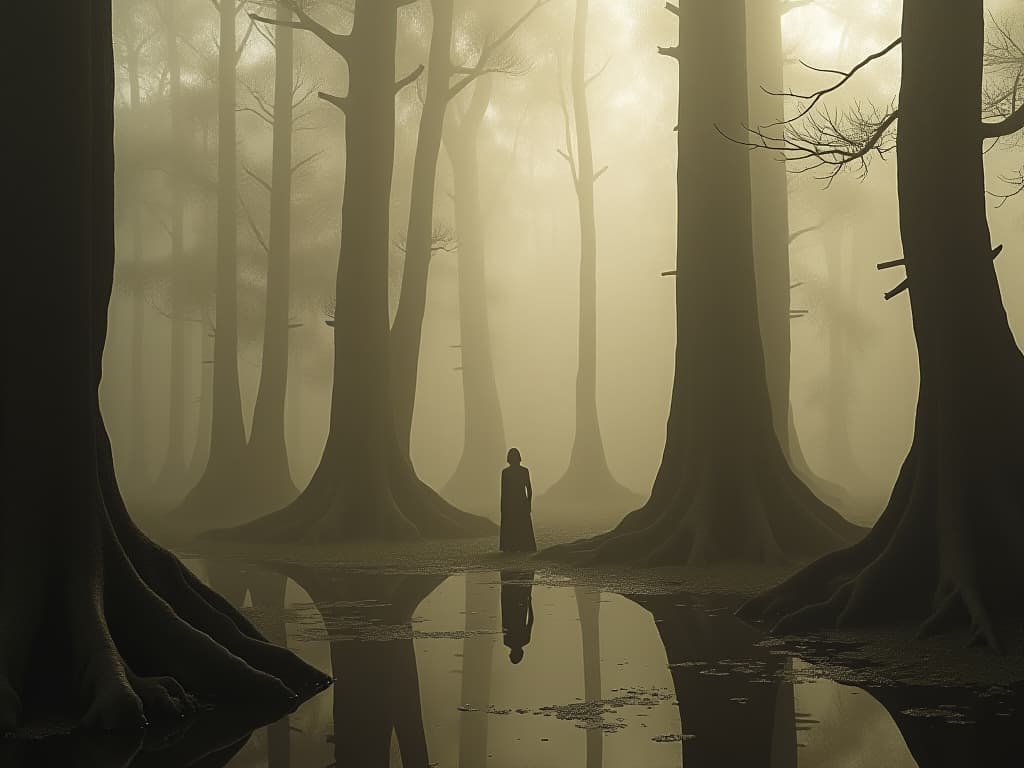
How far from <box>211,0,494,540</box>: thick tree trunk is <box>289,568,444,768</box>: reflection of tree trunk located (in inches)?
219

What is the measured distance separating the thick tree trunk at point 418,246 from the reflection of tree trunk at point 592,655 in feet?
37.3

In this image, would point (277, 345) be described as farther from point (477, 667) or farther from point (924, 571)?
point (477, 667)

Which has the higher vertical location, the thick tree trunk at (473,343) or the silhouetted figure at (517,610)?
the thick tree trunk at (473,343)

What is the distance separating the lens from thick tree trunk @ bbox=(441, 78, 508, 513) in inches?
1276

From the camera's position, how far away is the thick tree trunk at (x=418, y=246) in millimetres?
23766

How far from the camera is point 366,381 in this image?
1995 cm

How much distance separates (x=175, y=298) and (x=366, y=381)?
18.9 m

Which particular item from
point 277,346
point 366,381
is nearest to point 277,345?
point 277,346

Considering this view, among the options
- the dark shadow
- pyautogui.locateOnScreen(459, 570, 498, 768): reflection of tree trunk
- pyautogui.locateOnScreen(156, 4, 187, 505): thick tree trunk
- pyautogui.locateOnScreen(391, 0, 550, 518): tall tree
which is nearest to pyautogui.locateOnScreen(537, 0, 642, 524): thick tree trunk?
pyautogui.locateOnScreen(391, 0, 550, 518): tall tree

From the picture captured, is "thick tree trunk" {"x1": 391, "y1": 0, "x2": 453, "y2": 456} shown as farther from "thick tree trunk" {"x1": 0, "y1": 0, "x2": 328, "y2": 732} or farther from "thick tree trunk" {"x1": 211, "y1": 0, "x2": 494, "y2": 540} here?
"thick tree trunk" {"x1": 0, "y1": 0, "x2": 328, "y2": 732}

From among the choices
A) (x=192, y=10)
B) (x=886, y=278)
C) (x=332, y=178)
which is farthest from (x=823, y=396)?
(x=192, y=10)

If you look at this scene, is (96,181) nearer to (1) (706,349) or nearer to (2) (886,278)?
(1) (706,349)

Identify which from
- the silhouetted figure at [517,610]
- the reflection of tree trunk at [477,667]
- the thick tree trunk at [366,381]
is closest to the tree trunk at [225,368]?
the thick tree trunk at [366,381]

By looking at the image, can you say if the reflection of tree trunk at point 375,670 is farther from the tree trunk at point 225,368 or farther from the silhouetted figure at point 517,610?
the tree trunk at point 225,368
